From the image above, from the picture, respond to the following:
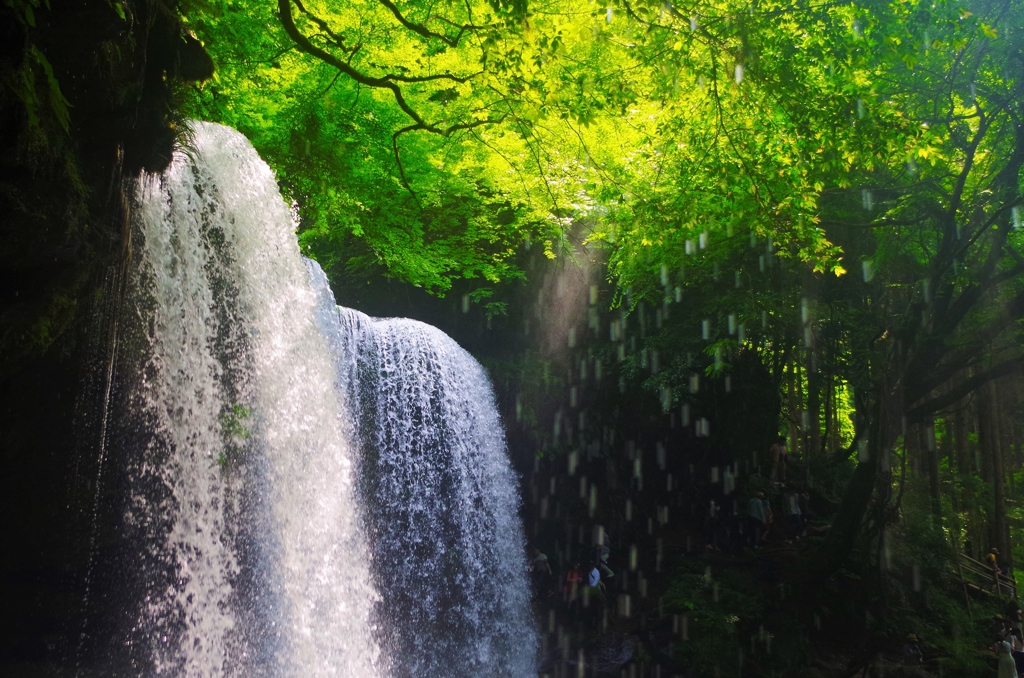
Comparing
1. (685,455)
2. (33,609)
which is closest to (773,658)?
(685,455)

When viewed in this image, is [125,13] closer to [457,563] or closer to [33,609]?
[33,609]

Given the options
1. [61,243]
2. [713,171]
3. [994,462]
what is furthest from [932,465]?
[61,243]

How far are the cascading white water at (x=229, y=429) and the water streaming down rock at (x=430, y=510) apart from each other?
2.77 m

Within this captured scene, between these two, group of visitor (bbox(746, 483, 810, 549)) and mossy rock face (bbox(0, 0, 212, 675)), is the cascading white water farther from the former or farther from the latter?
group of visitor (bbox(746, 483, 810, 549))

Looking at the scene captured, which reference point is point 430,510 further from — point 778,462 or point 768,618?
point 778,462

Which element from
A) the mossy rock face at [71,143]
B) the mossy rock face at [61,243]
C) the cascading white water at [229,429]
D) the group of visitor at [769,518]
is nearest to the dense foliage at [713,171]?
the mossy rock face at [71,143]

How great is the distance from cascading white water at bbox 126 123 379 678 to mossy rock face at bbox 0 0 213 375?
450mm

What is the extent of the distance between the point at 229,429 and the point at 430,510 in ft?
19.8

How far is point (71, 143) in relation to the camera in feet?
13.8

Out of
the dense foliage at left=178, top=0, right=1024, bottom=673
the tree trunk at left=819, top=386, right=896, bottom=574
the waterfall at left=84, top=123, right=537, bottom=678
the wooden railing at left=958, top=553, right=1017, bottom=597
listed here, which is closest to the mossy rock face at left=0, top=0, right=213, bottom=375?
the waterfall at left=84, top=123, right=537, bottom=678

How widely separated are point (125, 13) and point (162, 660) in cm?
593

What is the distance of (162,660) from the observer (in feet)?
20.5

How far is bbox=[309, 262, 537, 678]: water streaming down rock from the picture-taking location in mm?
10602

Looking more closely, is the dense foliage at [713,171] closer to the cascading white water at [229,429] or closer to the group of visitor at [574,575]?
the cascading white water at [229,429]
